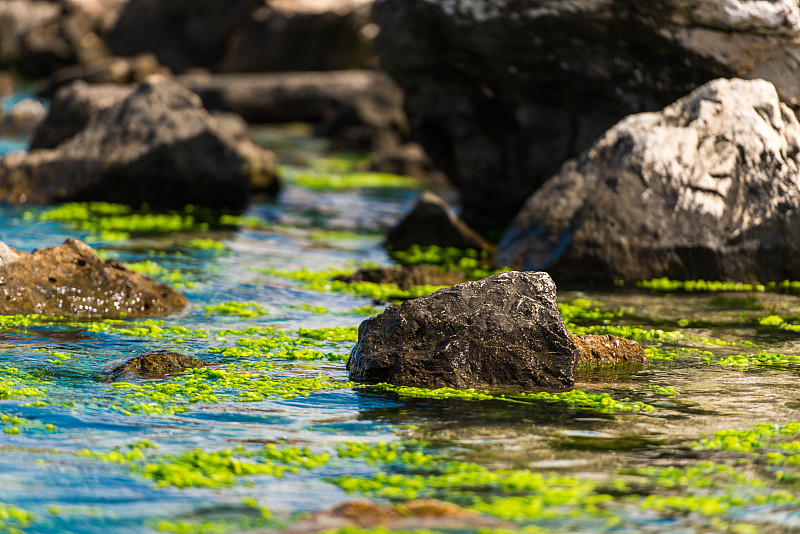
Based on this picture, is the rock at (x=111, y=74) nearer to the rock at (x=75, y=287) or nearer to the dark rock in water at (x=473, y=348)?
the rock at (x=75, y=287)

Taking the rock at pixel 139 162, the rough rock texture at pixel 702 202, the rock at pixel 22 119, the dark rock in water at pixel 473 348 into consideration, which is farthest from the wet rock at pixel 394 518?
the rock at pixel 22 119

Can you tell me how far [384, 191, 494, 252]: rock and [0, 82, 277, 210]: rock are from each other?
4710 mm

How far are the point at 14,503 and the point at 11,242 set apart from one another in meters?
8.94

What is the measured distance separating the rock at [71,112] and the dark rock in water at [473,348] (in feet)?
44.7

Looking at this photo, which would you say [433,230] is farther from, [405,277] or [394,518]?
[394,518]

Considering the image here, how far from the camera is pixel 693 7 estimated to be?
12.7m

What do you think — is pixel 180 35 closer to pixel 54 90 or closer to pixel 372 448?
pixel 54 90

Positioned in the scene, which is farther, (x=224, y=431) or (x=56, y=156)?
(x=56, y=156)

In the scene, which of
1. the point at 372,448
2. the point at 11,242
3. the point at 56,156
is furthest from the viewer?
the point at 56,156

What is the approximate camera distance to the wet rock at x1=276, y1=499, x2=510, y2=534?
461 cm

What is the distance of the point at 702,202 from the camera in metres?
11.7

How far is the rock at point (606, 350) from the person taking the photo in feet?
25.7

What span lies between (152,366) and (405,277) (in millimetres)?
4572

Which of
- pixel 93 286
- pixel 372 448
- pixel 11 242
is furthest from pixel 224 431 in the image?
pixel 11 242
